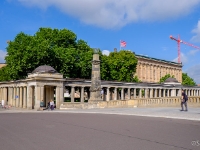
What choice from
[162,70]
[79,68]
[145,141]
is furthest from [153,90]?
[145,141]

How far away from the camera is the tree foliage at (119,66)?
246ft

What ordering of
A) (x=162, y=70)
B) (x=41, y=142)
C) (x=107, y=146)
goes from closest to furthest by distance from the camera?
(x=107, y=146) → (x=41, y=142) → (x=162, y=70)

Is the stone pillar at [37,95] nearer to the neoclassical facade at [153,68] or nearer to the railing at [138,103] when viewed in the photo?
the railing at [138,103]

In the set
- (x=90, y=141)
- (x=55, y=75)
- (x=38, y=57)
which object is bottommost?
(x=90, y=141)

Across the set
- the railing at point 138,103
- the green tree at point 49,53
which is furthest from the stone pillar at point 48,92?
the green tree at point 49,53

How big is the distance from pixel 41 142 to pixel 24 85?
130 ft

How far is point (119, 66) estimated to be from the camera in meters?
76.9

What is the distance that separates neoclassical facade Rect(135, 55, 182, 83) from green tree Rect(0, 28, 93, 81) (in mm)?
50774

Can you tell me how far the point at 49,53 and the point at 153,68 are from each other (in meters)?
76.5

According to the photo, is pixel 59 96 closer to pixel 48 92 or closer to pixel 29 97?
pixel 48 92

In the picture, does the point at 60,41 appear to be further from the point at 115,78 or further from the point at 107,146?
the point at 107,146

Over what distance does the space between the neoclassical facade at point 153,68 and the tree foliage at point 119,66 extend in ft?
122

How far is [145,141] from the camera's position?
11305mm

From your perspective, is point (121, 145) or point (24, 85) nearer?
point (121, 145)
